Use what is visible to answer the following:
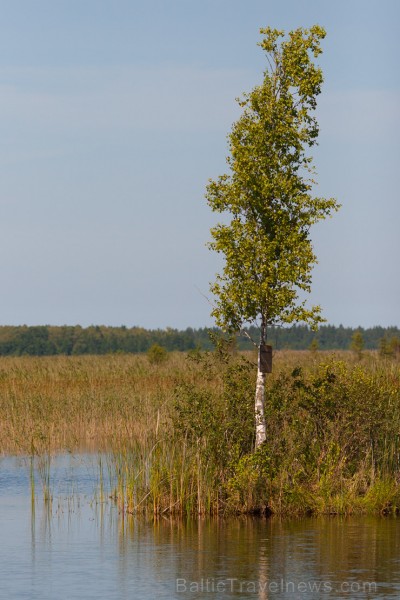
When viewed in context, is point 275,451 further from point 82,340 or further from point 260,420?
point 82,340

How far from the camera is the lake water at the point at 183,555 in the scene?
43.5 ft

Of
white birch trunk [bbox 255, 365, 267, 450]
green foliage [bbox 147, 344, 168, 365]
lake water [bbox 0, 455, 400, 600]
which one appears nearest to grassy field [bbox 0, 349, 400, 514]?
white birch trunk [bbox 255, 365, 267, 450]

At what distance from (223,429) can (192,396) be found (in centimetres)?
84

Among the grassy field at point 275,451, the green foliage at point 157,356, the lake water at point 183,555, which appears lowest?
the lake water at point 183,555

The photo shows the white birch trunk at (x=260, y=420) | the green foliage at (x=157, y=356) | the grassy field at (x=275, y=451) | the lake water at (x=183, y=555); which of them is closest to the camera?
the lake water at (x=183, y=555)

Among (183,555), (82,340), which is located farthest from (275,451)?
(82,340)

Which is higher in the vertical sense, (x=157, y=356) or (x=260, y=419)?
(x=157, y=356)

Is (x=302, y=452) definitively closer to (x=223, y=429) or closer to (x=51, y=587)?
(x=223, y=429)

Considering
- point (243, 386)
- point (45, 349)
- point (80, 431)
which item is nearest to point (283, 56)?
point (243, 386)

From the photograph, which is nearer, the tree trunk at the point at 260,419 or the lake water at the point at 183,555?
the lake water at the point at 183,555

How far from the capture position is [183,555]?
15.3m

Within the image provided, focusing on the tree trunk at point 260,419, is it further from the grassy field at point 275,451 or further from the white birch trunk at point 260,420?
the grassy field at point 275,451

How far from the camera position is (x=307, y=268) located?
61.7ft

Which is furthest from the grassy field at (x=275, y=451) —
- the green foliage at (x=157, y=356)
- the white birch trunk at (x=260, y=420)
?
the green foliage at (x=157, y=356)
